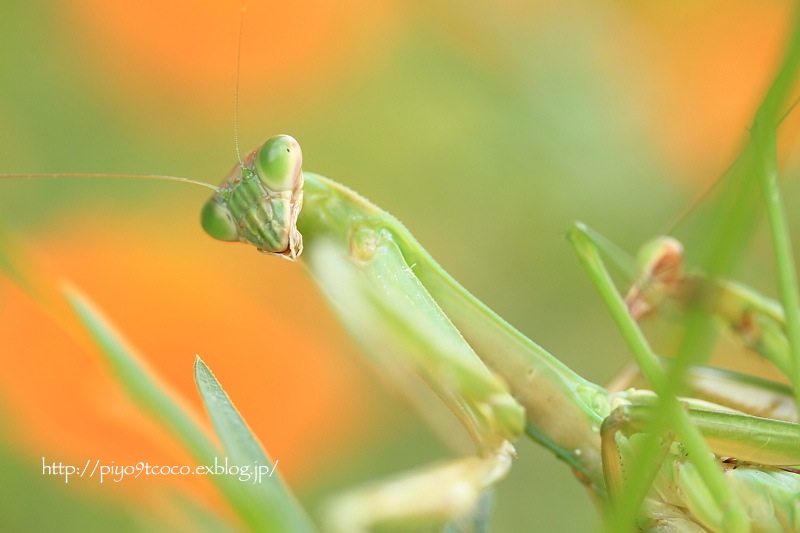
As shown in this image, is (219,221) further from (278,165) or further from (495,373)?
(495,373)

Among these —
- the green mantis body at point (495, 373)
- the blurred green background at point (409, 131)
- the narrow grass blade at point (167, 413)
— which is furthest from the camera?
the blurred green background at point (409, 131)

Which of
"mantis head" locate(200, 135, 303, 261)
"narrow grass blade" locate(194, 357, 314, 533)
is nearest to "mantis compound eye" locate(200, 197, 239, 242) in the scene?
"mantis head" locate(200, 135, 303, 261)

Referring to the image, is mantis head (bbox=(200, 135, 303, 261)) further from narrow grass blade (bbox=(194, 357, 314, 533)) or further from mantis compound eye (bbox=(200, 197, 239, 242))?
narrow grass blade (bbox=(194, 357, 314, 533))

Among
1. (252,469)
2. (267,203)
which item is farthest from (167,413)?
(267,203)

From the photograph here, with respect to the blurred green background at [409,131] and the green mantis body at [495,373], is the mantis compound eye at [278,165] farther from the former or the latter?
the blurred green background at [409,131]

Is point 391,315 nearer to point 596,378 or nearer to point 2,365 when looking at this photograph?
point 2,365

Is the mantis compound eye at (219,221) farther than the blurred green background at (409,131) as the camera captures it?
No

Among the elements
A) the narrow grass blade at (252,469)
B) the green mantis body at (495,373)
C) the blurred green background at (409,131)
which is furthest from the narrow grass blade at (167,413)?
the blurred green background at (409,131)
